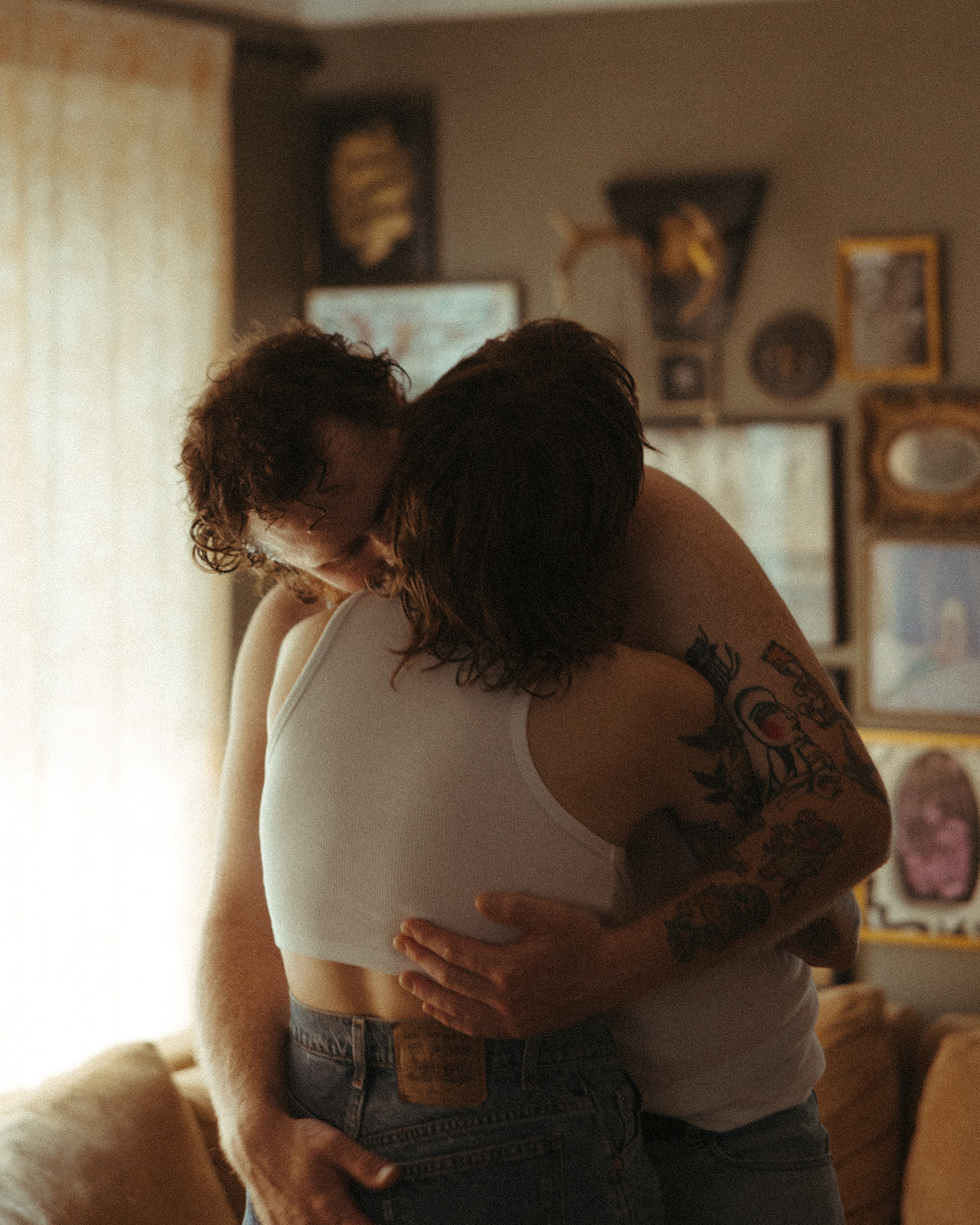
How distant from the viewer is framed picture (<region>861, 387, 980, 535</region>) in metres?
2.87

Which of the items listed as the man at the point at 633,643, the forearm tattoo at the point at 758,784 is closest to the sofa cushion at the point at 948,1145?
the man at the point at 633,643

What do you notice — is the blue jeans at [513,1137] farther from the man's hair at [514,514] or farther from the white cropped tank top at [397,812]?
the man's hair at [514,514]

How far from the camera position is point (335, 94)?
3271 mm

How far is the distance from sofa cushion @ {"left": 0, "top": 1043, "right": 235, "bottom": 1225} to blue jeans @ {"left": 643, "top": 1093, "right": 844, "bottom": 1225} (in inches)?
37.3

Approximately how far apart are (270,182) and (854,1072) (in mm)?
2599

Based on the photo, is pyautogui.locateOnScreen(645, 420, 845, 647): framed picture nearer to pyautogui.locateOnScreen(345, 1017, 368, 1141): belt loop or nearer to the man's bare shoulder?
the man's bare shoulder

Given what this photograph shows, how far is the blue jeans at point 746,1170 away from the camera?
3.57 ft

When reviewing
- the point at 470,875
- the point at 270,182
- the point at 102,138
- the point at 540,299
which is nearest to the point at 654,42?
the point at 540,299

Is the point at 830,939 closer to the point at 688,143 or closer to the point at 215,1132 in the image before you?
the point at 215,1132

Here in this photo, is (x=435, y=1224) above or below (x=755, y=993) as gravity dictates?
below

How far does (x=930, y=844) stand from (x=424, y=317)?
73.8 inches

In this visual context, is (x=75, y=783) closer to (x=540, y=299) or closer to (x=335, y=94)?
(x=540, y=299)

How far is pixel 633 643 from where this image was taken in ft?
3.57

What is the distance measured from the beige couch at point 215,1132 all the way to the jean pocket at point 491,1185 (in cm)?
94
